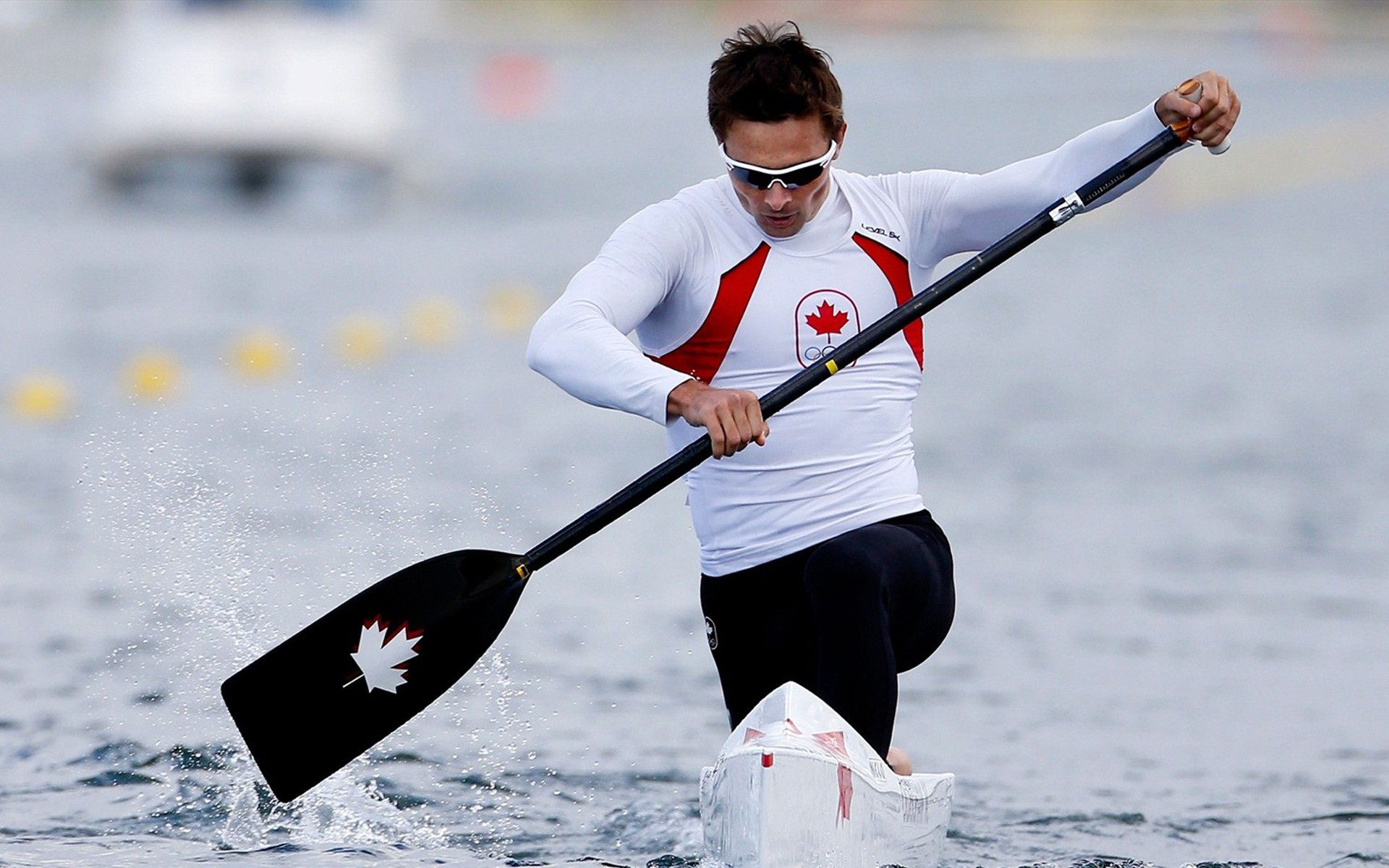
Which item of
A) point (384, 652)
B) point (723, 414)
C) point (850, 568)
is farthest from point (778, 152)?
point (384, 652)

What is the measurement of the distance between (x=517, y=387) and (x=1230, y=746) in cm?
739

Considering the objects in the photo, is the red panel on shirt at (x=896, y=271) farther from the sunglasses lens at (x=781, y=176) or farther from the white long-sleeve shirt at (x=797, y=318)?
the sunglasses lens at (x=781, y=176)

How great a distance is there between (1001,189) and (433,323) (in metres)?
10.5

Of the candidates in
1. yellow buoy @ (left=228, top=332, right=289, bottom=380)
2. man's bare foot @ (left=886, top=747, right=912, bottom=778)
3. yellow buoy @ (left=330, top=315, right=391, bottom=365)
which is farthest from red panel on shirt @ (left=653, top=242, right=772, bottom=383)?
yellow buoy @ (left=330, top=315, right=391, bottom=365)

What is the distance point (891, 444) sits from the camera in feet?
15.1

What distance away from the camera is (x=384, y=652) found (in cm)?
480

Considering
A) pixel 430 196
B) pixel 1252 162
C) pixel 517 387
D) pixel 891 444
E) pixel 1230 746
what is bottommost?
pixel 1230 746

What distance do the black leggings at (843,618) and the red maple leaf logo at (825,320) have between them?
42 cm

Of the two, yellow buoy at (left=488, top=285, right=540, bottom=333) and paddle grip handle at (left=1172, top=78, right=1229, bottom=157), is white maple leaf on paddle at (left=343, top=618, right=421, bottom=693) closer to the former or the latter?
paddle grip handle at (left=1172, top=78, right=1229, bottom=157)

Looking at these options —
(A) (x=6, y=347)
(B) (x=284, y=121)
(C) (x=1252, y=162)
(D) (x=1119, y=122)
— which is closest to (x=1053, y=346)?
(A) (x=6, y=347)

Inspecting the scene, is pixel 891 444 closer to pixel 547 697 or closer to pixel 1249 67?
pixel 547 697

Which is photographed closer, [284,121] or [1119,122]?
[1119,122]

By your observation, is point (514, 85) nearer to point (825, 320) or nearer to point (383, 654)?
point (383, 654)

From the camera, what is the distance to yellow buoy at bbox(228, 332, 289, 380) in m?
12.6
